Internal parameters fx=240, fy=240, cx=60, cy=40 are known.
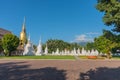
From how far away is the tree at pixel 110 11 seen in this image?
9844 mm

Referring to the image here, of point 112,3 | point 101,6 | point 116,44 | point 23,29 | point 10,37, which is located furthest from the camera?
point 23,29

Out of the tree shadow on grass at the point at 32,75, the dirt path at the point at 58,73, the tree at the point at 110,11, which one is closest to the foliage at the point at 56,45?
the dirt path at the point at 58,73

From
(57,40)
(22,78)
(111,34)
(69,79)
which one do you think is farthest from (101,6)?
(57,40)

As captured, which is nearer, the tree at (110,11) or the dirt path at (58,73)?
the tree at (110,11)

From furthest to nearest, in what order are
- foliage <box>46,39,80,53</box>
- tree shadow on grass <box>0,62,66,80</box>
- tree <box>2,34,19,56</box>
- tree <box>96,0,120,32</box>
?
1. foliage <box>46,39,80,53</box>
2. tree <box>2,34,19,56</box>
3. tree shadow on grass <box>0,62,66,80</box>
4. tree <box>96,0,120,32</box>

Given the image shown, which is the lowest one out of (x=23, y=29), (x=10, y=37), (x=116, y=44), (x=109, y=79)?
(x=109, y=79)

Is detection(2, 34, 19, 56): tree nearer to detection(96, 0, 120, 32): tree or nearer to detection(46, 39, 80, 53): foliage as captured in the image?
detection(46, 39, 80, 53): foliage

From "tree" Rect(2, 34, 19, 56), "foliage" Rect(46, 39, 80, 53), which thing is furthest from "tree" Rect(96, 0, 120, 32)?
"foliage" Rect(46, 39, 80, 53)

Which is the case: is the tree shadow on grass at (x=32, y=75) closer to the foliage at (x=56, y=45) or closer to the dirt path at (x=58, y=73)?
the dirt path at (x=58, y=73)

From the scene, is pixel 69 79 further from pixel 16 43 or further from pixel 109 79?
pixel 16 43

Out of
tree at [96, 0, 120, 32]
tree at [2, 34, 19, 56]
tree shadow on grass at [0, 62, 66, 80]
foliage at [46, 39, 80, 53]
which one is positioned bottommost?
tree shadow on grass at [0, 62, 66, 80]

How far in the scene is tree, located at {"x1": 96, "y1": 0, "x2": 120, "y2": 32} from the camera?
9844mm

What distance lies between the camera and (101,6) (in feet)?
35.0

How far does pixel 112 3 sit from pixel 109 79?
257 inches
